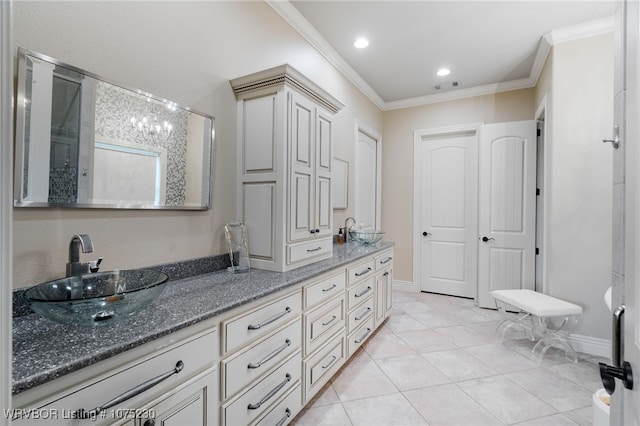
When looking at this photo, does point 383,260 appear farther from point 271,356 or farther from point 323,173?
point 271,356

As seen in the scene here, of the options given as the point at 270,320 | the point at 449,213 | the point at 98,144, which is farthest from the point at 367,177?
the point at 98,144

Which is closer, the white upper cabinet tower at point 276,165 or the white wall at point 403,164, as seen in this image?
the white upper cabinet tower at point 276,165

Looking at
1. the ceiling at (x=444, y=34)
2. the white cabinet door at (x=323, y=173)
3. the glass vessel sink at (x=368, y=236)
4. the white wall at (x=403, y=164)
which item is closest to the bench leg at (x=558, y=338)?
the glass vessel sink at (x=368, y=236)

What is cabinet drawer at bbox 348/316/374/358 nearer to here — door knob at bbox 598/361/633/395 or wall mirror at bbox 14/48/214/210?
wall mirror at bbox 14/48/214/210

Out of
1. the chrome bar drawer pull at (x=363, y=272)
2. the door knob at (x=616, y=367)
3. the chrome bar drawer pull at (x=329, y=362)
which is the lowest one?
the chrome bar drawer pull at (x=329, y=362)

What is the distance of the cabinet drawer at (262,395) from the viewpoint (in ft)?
4.09

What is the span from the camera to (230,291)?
55.4 inches

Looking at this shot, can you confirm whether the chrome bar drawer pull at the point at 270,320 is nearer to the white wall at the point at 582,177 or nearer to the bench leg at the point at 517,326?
the bench leg at the point at 517,326

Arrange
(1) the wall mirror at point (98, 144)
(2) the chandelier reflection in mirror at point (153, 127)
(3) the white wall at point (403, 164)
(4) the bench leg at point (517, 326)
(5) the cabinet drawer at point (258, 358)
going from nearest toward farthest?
(1) the wall mirror at point (98, 144), (5) the cabinet drawer at point (258, 358), (2) the chandelier reflection in mirror at point (153, 127), (4) the bench leg at point (517, 326), (3) the white wall at point (403, 164)

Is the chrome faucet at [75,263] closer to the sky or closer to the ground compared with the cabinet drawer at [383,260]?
closer to the sky

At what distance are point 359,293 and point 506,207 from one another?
8.07ft

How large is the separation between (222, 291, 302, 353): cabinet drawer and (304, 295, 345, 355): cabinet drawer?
0.58 feet

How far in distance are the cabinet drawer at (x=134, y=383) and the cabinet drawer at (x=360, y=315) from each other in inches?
55.4

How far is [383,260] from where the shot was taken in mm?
3119
